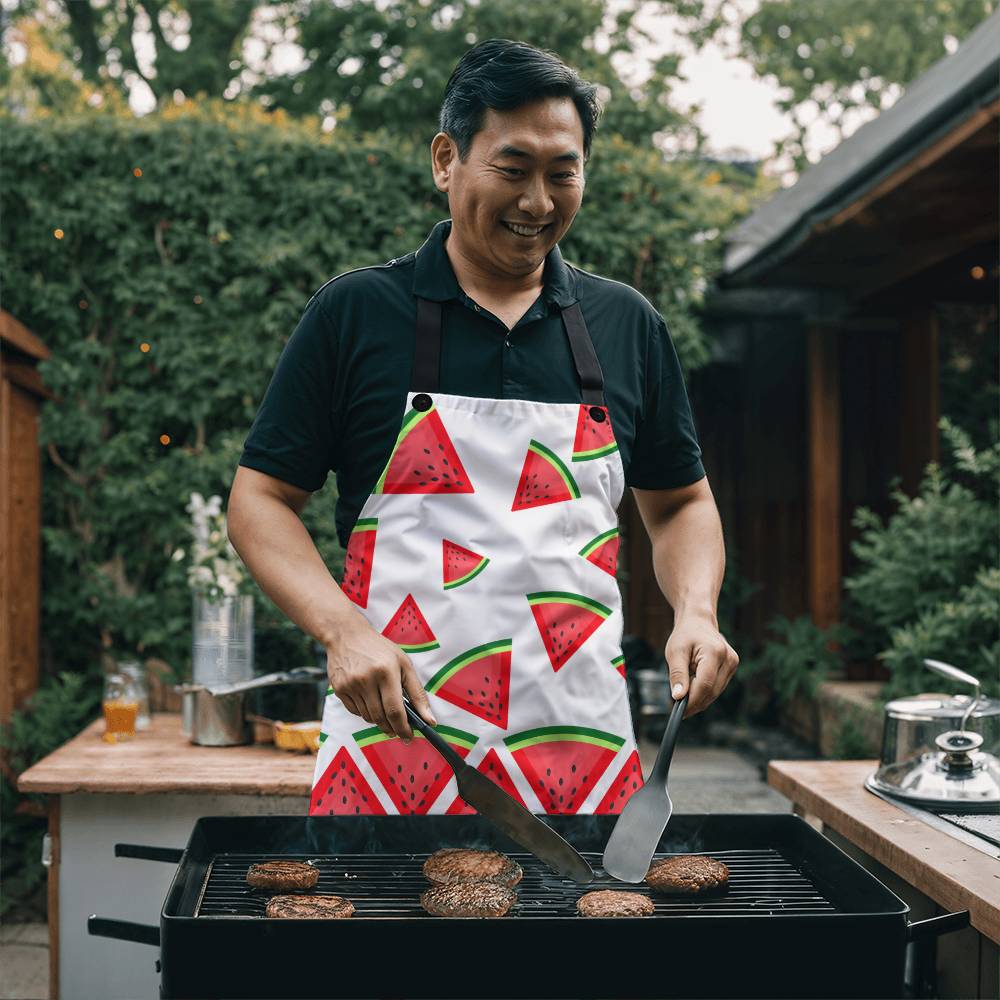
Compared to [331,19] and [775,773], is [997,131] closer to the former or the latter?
[775,773]

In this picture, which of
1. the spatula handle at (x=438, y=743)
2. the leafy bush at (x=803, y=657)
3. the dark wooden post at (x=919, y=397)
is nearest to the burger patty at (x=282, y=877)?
the spatula handle at (x=438, y=743)

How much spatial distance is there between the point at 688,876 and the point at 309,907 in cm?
51

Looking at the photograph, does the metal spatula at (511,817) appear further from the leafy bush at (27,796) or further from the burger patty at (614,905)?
the leafy bush at (27,796)

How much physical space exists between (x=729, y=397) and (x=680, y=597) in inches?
246

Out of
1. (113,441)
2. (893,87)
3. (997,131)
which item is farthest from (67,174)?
(893,87)

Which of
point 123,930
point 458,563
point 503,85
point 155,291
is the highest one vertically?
point 155,291

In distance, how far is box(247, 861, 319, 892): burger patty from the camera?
5.09 ft

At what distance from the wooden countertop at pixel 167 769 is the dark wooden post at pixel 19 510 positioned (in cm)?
138

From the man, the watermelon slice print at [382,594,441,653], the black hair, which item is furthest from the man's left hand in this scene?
the black hair

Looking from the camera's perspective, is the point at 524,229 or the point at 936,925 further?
the point at 524,229

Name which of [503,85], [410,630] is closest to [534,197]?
[503,85]

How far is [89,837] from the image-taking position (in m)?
3.12

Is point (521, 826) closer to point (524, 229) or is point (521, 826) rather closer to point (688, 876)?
point (688, 876)

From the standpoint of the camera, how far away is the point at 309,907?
1.43 m
